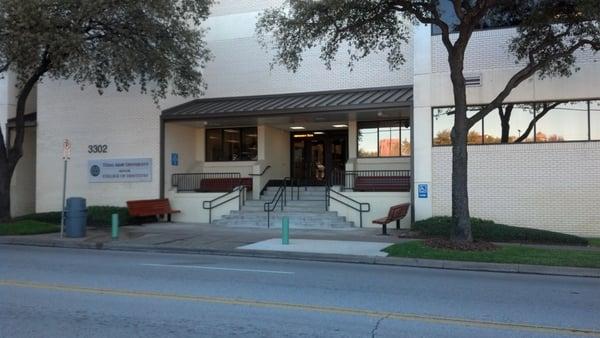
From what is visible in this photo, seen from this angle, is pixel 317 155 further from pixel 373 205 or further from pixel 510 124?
pixel 510 124

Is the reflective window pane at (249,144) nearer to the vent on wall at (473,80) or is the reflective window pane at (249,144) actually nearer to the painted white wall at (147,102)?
the painted white wall at (147,102)

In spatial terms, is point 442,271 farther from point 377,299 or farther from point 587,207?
point 587,207

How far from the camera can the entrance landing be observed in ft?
47.6

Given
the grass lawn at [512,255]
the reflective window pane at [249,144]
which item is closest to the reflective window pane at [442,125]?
the grass lawn at [512,255]

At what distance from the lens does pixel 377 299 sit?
8.62 m

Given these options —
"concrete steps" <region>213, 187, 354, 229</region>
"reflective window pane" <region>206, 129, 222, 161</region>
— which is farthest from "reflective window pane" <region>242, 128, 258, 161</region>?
"concrete steps" <region>213, 187, 354, 229</region>

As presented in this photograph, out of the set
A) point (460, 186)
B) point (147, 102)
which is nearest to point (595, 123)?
point (460, 186)

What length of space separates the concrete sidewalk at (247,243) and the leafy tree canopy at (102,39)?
17.6ft

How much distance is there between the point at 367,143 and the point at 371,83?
8.56ft

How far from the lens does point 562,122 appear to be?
1853 cm

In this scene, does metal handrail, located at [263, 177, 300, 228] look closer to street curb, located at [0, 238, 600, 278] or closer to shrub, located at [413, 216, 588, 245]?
shrub, located at [413, 216, 588, 245]

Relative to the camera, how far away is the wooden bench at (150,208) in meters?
22.6

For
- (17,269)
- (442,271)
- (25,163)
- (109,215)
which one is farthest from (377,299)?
(25,163)

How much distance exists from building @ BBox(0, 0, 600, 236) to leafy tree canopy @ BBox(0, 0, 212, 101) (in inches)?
139
